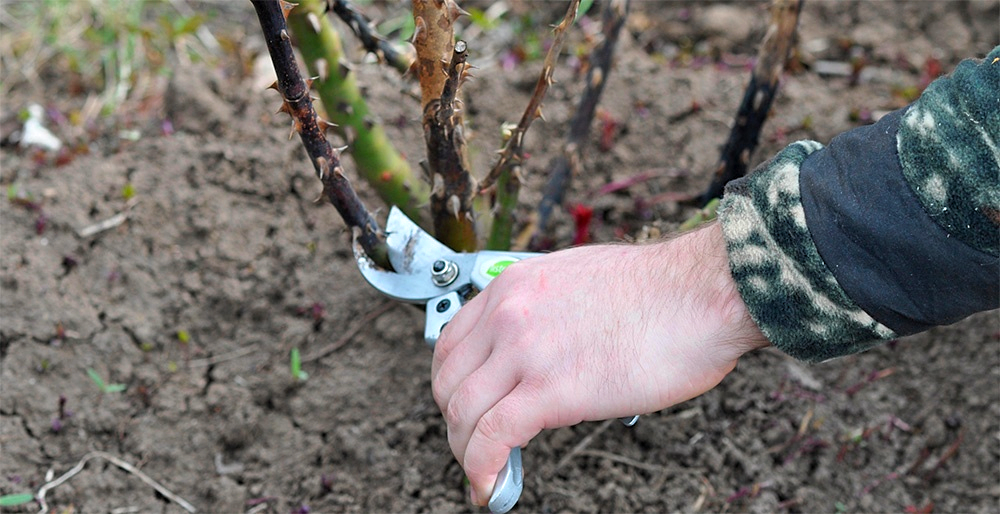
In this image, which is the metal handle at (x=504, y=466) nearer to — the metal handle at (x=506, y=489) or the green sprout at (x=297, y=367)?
the metal handle at (x=506, y=489)

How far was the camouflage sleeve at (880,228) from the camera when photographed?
3.60ft

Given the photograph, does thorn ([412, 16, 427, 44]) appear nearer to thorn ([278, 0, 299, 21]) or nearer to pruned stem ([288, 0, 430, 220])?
thorn ([278, 0, 299, 21])

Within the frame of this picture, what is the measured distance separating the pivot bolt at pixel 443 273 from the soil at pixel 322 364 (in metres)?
0.42

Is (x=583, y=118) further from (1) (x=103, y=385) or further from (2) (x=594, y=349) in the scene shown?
(1) (x=103, y=385)

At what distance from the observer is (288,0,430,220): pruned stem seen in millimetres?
1848

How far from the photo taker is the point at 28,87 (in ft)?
9.93

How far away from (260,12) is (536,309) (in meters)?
0.61

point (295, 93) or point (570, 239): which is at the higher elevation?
point (295, 93)

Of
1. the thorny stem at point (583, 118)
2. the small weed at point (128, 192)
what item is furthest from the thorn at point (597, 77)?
the small weed at point (128, 192)

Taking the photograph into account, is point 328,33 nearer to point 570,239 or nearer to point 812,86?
point 570,239

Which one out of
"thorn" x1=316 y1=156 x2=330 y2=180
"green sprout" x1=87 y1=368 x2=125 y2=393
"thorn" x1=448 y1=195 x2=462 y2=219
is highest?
"thorn" x1=316 y1=156 x2=330 y2=180

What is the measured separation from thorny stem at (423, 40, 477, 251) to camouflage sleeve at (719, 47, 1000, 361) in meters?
0.53

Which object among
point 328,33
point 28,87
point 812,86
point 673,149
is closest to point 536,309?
point 328,33

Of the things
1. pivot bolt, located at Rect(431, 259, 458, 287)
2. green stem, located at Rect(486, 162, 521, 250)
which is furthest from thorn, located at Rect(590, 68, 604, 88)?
pivot bolt, located at Rect(431, 259, 458, 287)
